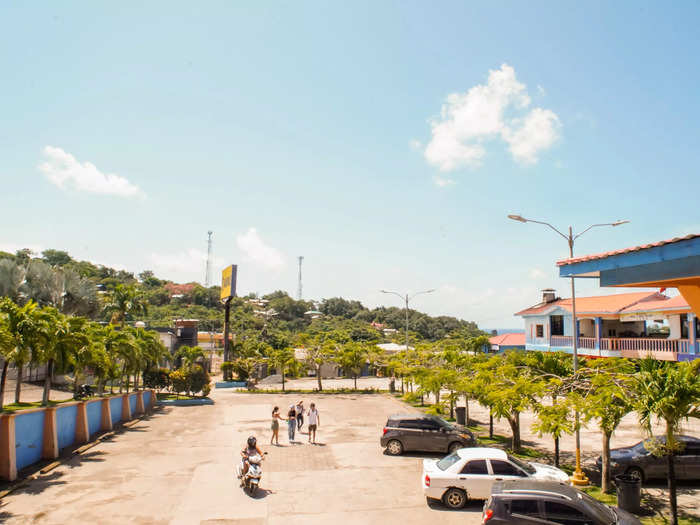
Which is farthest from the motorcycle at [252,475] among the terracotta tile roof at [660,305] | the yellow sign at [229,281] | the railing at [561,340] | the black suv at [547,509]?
the yellow sign at [229,281]

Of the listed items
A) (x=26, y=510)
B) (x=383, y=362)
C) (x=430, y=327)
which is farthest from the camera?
(x=430, y=327)

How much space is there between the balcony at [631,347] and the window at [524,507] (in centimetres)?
2088

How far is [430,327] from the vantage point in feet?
413

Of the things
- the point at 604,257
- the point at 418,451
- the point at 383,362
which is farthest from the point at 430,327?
the point at 604,257

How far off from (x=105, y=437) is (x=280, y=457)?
29.6 feet

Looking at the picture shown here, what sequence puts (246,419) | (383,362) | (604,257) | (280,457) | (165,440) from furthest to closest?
1. (383,362)
2. (246,419)
3. (165,440)
4. (280,457)
5. (604,257)

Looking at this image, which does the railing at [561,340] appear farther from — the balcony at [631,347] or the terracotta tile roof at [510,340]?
the terracotta tile roof at [510,340]

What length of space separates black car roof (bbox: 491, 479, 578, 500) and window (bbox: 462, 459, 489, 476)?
247 cm

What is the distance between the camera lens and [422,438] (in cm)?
1858

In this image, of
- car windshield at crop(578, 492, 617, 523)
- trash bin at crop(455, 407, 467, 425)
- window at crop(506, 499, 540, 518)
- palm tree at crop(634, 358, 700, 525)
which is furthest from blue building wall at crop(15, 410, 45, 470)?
trash bin at crop(455, 407, 467, 425)

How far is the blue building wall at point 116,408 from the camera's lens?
964 inches

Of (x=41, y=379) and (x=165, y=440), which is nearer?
(x=165, y=440)

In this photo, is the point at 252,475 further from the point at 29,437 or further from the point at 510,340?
the point at 510,340

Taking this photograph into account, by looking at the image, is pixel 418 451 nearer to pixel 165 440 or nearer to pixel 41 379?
pixel 165 440
